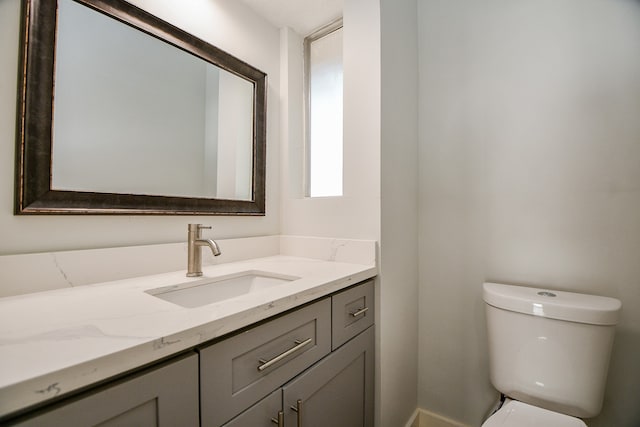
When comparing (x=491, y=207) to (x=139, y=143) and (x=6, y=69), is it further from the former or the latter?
(x=6, y=69)

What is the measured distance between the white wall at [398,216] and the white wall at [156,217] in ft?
2.06

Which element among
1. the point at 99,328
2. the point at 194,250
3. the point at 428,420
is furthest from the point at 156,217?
the point at 428,420

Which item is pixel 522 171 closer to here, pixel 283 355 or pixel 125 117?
pixel 283 355

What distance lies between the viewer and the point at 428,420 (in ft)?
4.90

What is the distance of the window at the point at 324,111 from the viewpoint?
1536 millimetres

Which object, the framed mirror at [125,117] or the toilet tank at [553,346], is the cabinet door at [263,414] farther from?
the toilet tank at [553,346]

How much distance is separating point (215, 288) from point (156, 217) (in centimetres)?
34

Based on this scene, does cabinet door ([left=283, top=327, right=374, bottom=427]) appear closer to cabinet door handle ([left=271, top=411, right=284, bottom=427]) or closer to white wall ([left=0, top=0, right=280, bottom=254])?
cabinet door handle ([left=271, top=411, right=284, bottom=427])

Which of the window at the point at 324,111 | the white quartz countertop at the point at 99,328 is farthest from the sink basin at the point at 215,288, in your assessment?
the window at the point at 324,111

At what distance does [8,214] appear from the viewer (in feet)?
2.48

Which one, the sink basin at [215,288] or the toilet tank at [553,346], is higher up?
the sink basin at [215,288]

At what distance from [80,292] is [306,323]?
0.64 m

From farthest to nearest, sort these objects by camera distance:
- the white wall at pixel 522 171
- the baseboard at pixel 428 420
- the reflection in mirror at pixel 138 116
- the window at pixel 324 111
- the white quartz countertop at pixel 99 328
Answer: the window at pixel 324 111, the baseboard at pixel 428 420, the white wall at pixel 522 171, the reflection in mirror at pixel 138 116, the white quartz countertop at pixel 99 328

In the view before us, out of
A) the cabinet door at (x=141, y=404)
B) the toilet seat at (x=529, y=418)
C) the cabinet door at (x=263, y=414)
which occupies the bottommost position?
the toilet seat at (x=529, y=418)
